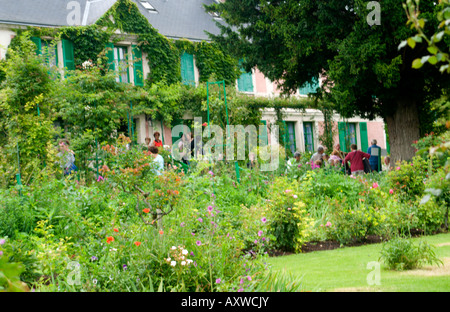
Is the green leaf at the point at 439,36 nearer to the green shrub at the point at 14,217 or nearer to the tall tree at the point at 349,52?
the green shrub at the point at 14,217

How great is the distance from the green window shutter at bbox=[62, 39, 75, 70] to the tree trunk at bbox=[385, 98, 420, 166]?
452 inches

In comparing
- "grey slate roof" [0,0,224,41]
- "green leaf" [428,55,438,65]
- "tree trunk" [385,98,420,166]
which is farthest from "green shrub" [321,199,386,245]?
"grey slate roof" [0,0,224,41]

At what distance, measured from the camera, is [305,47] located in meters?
15.7

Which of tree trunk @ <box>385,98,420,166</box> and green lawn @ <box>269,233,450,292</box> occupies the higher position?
tree trunk @ <box>385,98,420,166</box>

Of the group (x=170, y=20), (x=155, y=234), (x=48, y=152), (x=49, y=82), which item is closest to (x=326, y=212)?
(x=155, y=234)

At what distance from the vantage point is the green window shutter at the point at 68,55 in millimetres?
19297

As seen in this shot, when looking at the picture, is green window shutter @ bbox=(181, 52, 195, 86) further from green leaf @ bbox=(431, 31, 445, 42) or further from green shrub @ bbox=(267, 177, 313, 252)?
green leaf @ bbox=(431, 31, 445, 42)

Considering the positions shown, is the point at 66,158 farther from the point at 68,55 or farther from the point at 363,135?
the point at 363,135

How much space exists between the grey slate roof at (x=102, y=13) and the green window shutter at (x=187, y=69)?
932 millimetres

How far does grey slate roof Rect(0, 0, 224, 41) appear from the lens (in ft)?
62.1

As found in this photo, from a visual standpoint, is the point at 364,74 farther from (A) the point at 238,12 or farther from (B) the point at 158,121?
(B) the point at 158,121

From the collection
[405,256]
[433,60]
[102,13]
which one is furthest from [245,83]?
[433,60]
